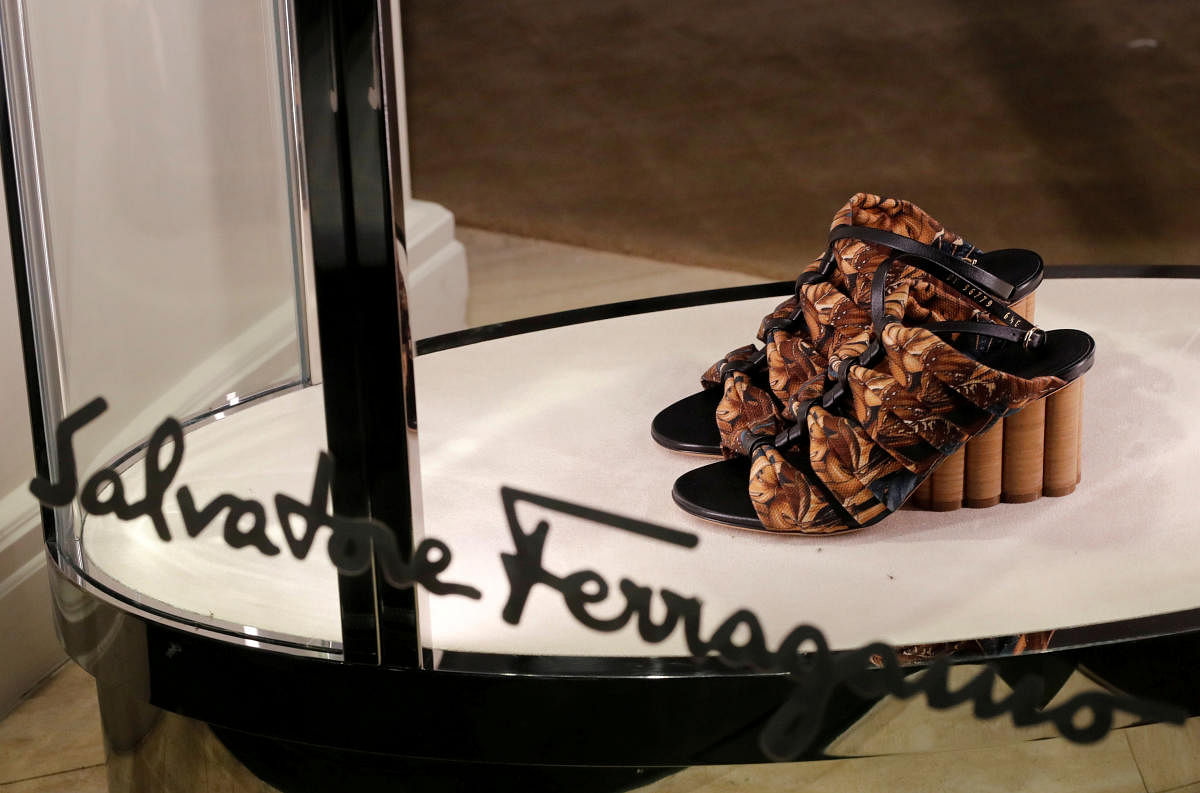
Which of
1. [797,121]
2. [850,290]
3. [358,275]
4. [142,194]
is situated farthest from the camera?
[797,121]

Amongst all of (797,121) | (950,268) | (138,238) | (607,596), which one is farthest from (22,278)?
(797,121)

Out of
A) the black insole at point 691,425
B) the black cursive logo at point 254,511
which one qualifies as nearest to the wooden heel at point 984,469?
the black insole at point 691,425

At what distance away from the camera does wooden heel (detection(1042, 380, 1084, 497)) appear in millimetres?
632

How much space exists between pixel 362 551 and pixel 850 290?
0.92 ft

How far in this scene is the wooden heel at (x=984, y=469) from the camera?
0.62 meters

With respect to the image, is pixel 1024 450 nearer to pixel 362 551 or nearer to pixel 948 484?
pixel 948 484

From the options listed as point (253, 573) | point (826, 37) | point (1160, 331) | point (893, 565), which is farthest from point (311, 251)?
point (826, 37)

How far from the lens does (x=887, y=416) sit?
0.57m

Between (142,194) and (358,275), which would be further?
(142,194)

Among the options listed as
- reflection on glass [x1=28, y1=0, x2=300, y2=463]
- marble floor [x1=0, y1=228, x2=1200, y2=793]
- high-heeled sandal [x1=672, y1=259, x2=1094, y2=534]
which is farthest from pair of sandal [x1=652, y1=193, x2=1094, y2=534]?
reflection on glass [x1=28, y1=0, x2=300, y2=463]

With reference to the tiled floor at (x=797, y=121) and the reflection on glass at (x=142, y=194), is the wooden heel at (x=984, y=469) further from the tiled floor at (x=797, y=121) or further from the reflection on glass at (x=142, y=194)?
the tiled floor at (x=797, y=121)

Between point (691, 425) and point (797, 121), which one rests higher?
point (691, 425)

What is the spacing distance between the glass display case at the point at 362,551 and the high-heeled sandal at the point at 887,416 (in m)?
0.02

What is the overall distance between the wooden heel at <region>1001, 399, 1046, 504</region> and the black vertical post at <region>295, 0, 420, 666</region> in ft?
0.96
